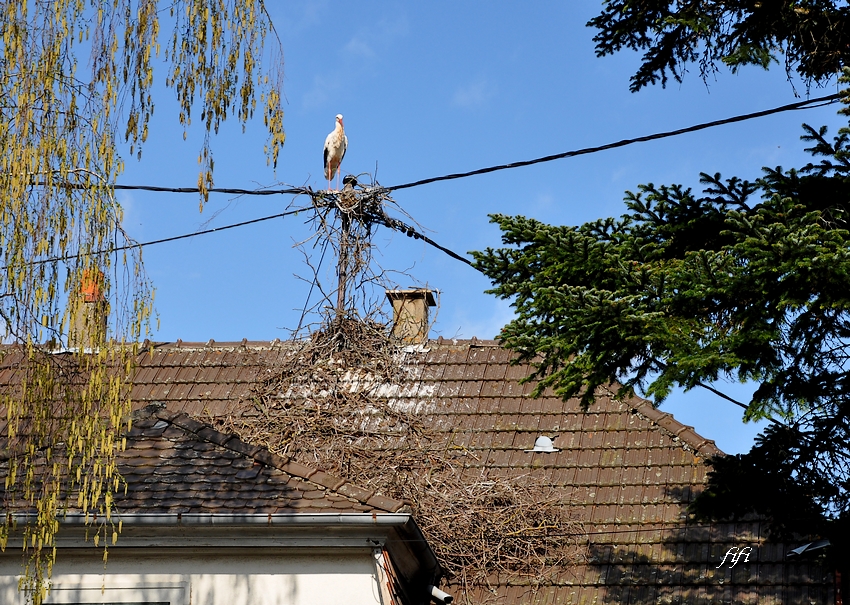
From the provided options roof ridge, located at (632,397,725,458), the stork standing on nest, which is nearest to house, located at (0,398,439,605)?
roof ridge, located at (632,397,725,458)

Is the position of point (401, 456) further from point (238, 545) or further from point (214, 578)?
point (214, 578)

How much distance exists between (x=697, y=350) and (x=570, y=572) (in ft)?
11.8

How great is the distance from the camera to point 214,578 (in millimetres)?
8805

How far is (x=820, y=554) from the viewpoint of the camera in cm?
934

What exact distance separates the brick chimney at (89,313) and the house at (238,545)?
2352mm

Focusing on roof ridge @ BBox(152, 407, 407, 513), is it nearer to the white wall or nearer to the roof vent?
the white wall

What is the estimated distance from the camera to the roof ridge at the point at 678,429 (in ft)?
36.6

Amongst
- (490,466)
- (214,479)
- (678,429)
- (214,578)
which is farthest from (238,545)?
(678,429)

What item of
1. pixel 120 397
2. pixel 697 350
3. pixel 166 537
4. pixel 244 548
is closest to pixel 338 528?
pixel 244 548

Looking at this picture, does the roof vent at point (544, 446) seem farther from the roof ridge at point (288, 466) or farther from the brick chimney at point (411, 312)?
the brick chimney at point (411, 312)

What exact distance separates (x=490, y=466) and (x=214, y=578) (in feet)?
11.0

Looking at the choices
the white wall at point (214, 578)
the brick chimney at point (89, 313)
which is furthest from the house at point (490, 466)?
the brick chimney at point (89, 313)

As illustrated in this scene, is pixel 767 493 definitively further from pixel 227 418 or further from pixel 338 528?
pixel 227 418

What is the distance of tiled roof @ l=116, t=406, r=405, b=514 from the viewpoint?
28.3ft
